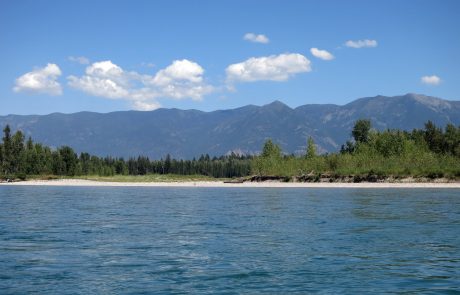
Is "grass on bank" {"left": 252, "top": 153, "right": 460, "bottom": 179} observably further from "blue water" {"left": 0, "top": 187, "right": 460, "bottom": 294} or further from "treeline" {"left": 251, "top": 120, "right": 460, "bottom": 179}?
"blue water" {"left": 0, "top": 187, "right": 460, "bottom": 294}

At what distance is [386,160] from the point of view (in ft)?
498

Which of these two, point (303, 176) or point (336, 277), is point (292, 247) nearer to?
point (336, 277)

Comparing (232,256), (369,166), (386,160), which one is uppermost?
(386,160)

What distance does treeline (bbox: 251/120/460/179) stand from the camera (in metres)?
138

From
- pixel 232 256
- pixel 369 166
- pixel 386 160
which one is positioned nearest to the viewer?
pixel 232 256

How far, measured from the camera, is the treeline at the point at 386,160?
454ft

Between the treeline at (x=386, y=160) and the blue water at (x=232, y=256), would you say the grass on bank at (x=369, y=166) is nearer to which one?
the treeline at (x=386, y=160)

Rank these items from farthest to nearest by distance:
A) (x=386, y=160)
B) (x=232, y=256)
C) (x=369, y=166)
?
(x=386, y=160)
(x=369, y=166)
(x=232, y=256)

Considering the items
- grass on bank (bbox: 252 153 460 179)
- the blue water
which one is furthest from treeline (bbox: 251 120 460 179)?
the blue water

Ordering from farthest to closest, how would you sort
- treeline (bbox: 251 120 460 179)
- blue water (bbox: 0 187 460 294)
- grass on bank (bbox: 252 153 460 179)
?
treeline (bbox: 251 120 460 179) < grass on bank (bbox: 252 153 460 179) < blue water (bbox: 0 187 460 294)

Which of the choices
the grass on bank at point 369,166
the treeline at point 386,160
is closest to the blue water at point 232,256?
the grass on bank at point 369,166

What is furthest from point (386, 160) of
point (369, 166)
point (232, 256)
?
point (232, 256)

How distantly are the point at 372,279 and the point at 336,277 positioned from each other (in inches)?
47.2

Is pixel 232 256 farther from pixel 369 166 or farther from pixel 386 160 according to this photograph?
pixel 386 160
